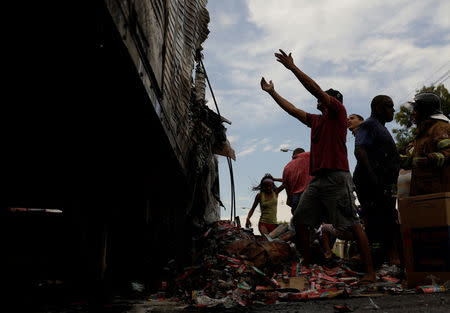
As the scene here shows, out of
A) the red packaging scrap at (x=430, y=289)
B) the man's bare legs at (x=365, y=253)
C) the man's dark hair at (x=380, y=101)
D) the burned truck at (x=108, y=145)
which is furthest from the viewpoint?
the man's dark hair at (x=380, y=101)

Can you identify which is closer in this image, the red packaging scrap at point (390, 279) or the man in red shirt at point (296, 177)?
the red packaging scrap at point (390, 279)

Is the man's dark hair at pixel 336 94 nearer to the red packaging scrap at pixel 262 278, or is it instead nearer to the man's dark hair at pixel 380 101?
the man's dark hair at pixel 380 101

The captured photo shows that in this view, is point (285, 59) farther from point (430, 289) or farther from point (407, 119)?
point (407, 119)

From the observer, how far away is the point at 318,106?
4.98 meters

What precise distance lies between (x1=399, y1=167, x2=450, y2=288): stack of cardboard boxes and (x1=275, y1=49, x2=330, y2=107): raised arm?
1.47 m

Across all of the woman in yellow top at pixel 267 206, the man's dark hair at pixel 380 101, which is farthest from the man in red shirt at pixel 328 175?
the woman in yellow top at pixel 267 206

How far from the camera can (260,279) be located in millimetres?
5000

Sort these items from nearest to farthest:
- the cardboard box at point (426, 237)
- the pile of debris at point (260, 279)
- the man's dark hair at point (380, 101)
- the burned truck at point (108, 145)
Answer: the burned truck at point (108, 145) → the cardboard box at point (426, 237) → the pile of debris at point (260, 279) → the man's dark hair at point (380, 101)

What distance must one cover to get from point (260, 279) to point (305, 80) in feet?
8.64

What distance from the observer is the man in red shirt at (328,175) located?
14.7 ft

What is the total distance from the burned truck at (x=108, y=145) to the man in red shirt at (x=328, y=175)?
6.01ft

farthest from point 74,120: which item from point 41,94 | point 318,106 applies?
point 318,106

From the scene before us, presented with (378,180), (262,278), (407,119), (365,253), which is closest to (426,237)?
(365,253)

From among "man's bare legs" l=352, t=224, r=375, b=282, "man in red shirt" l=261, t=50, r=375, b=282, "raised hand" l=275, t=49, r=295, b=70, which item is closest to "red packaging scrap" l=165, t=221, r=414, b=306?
"man's bare legs" l=352, t=224, r=375, b=282
